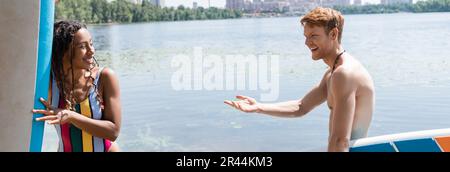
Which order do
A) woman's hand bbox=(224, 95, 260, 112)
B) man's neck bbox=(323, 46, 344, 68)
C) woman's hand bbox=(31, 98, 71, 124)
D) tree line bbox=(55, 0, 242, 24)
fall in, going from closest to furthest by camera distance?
woman's hand bbox=(31, 98, 71, 124) → man's neck bbox=(323, 46, 344, 68) → woman's hand bbox=(224, 95, 260, 112) → tree line bbox=(55, 0, 242, 24)

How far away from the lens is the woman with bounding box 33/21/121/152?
211cm

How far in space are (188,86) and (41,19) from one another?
14.8m

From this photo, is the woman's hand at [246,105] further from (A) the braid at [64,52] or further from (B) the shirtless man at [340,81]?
(A) the braid at [64,52]

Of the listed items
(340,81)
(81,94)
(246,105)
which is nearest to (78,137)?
(81,94)

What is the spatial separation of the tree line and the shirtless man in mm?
27708

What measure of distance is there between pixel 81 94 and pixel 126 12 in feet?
133

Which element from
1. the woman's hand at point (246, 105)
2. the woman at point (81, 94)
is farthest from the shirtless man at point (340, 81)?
the woman at point (81, 94)

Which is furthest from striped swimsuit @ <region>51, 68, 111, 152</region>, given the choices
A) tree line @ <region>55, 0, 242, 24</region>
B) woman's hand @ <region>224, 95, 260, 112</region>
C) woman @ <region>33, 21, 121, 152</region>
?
tree line @ <region>55, 0, 242, 24</region>

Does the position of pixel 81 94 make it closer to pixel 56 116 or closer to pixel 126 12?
pixel 56 116

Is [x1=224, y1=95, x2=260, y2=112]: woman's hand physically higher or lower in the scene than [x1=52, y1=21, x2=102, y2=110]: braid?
lower

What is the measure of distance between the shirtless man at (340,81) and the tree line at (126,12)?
2771 cm

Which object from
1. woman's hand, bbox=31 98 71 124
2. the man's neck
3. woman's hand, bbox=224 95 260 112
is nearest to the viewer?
woman's hand, bbox=31 98 71 124

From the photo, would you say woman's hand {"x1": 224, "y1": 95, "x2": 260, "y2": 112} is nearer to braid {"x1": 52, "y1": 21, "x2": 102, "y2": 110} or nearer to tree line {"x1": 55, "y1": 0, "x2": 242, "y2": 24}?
braid {"x1": 52, "y1": 21, "x2": 102, "y2": 110}

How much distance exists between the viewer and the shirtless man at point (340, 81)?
81.0 inches
